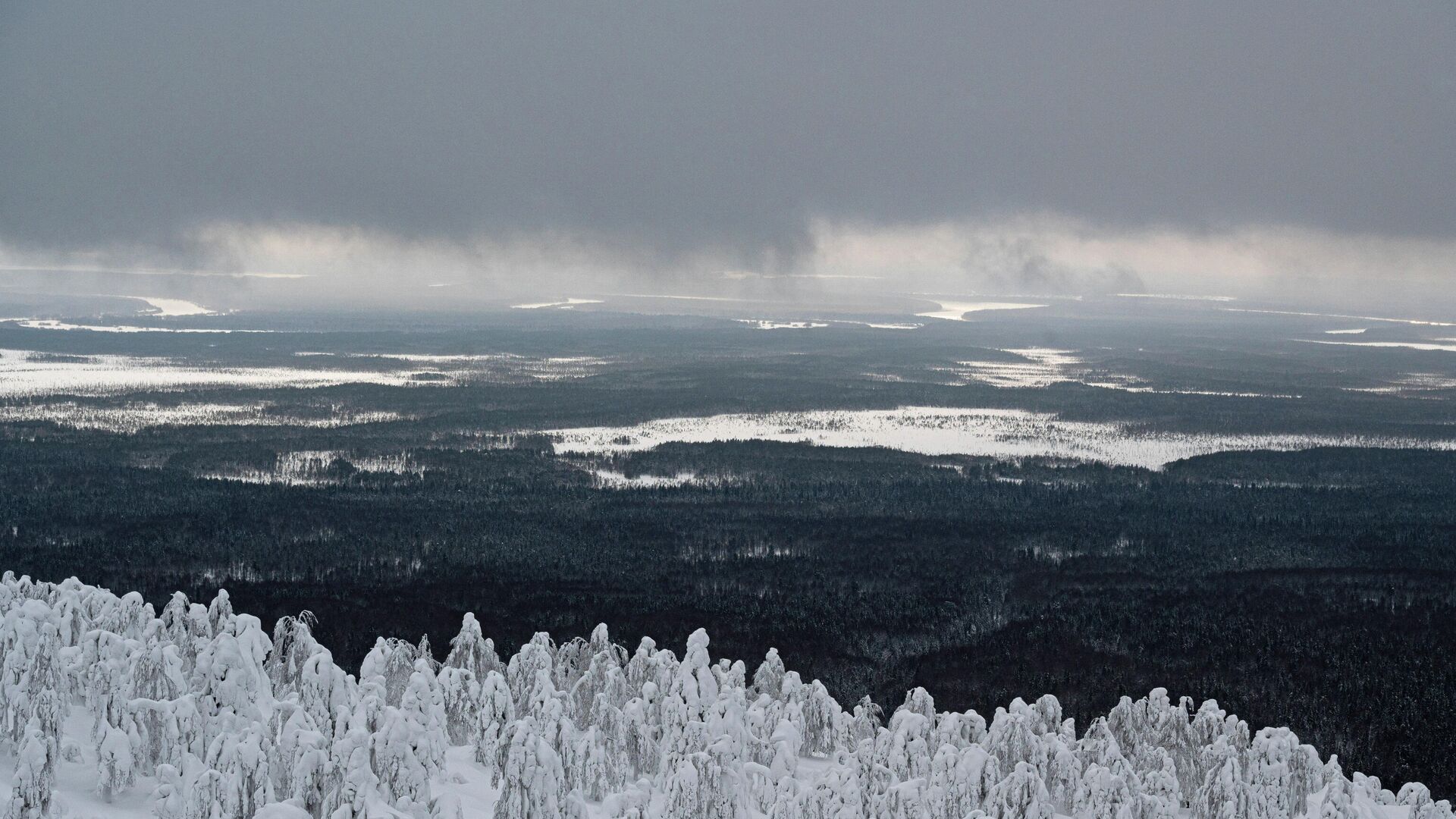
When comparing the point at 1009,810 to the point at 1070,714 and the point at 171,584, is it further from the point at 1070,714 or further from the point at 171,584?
the point at 171,584

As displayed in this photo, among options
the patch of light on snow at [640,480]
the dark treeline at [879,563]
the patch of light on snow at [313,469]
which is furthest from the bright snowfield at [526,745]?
the patch of light on snow at [313,469]

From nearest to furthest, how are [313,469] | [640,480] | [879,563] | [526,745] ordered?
[526,745] → [879,563] → [640,480] → [313,469]

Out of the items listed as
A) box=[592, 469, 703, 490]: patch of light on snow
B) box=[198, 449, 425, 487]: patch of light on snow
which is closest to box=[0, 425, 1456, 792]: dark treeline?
box=[198, 449, 425, 487]: patch of light on snow

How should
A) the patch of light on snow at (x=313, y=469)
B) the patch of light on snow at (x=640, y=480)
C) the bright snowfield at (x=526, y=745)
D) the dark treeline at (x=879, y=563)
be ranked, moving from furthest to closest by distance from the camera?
the patch of light on snow at (x=640, y=480)
the patch of light on snow at (x=313, y=469)
the dark treeline at (x=879, y=563)
the bright snowfield at (x=526, y=745)

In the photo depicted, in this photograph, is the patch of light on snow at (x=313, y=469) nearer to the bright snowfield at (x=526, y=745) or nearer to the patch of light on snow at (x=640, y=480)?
the patch of light on snow at (x=640, y=480)

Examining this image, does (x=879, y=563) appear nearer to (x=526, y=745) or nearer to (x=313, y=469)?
(x=526, y=745)

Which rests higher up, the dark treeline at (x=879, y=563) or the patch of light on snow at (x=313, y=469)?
the patch of light on snow at (x=313, y=469)

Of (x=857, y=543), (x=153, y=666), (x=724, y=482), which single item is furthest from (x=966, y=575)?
(x=153, y=666)

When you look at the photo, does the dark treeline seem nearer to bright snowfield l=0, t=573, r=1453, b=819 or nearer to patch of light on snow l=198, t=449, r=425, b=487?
patch of light on snow l=198, t=449, r=425, b=487

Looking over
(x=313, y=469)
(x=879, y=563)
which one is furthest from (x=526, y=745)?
(x=313, y=469)
